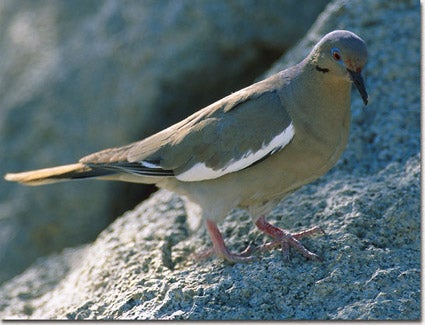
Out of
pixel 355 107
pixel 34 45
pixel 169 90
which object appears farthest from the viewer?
pixel 34 45

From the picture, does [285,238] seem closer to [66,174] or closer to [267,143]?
[267,143]

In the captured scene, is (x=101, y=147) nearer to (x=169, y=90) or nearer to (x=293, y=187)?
(x=169, y=90)

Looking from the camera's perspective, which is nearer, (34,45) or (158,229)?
(158,229)

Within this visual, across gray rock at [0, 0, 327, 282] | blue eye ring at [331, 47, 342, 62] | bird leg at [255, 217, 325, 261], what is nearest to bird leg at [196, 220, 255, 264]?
bird leg at [255, 217, 325, 261]

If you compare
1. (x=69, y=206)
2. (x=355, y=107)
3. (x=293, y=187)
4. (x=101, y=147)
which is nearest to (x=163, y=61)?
(x=101, y=147)

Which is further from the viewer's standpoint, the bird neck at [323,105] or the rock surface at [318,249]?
the bird neck at [323,105]

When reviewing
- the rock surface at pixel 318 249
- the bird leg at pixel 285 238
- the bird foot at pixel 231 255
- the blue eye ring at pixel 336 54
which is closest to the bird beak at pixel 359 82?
→ the blue eye ring at pixel 336 54

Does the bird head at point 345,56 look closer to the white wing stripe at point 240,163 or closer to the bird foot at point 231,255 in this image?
the white wing stripe at point 240,163
